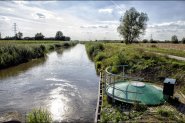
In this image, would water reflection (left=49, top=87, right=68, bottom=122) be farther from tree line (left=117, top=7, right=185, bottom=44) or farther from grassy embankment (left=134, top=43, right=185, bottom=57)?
tree line (left=117, top=7, right=185, bottom=44)

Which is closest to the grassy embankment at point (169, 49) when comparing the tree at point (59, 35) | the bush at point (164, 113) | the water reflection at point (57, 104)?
the water reflection at point (57, 104)

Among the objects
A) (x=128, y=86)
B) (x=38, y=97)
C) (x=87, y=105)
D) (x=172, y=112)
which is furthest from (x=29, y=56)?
(x=172, y=112)

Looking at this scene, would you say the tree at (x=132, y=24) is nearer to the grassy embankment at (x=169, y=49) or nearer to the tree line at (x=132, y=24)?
the tree line at (x=132, y=24)

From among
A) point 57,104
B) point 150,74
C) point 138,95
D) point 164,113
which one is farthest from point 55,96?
point 164,113

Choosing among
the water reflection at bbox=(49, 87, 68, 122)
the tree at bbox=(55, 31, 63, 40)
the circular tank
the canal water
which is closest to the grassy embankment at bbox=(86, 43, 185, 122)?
the circular tank

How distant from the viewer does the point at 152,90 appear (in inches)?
513

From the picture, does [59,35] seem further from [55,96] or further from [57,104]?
[57,104]

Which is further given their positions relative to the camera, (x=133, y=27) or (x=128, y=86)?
(x=133, y=27)

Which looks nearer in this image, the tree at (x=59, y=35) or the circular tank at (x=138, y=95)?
the circular tank at (x=138, y=95)

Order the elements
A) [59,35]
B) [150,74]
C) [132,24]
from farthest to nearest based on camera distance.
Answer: [59,35], [132,24], [150,74]

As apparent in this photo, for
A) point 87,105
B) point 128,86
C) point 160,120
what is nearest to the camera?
point 160,120

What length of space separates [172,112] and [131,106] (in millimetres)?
2176

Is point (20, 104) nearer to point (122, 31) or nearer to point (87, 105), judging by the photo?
point (87, 105)

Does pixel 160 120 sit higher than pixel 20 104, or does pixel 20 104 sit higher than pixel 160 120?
pixel 160 120
